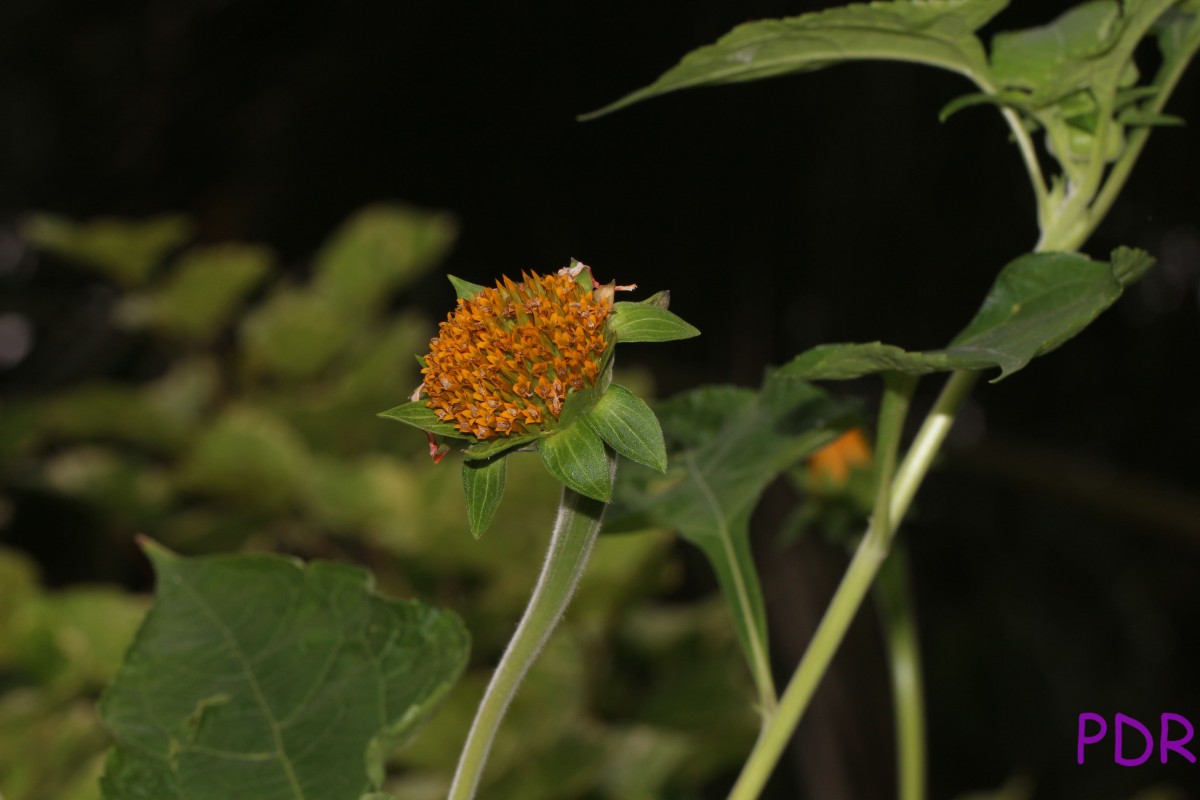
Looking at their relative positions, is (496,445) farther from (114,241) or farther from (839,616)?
(114,241)

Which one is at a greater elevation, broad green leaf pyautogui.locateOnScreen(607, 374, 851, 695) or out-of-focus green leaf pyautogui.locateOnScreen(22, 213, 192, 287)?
out-of-focus green leaf pyautogui.locateOnScreen(22, 213, 192, 287)

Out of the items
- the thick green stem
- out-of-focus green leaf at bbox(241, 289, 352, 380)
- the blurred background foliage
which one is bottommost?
the blurred background foliage

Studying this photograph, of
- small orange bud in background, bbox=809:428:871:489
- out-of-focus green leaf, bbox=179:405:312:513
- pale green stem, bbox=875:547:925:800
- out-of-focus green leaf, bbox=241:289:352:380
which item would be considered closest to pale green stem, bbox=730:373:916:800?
pale green stem, bbox=875:547:925:800

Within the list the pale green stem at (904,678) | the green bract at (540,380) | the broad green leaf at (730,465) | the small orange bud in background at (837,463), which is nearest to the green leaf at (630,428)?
the green bract at (540,380)

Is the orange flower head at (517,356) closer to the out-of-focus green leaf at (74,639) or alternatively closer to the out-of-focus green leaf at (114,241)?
the out-of-focus green leaf at (74,639)

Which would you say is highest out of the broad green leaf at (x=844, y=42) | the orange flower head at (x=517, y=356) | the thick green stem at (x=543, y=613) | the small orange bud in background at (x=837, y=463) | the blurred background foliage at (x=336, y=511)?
the broad green leaf at (x=844, y=42)

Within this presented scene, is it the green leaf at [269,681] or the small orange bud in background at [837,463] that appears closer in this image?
the green leaf at [269,681]

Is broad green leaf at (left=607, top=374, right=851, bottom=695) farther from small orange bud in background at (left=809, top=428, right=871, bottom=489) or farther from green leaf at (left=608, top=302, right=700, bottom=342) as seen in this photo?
small orange bud in background at (left=809, top=428, right=871, bottom=489)
